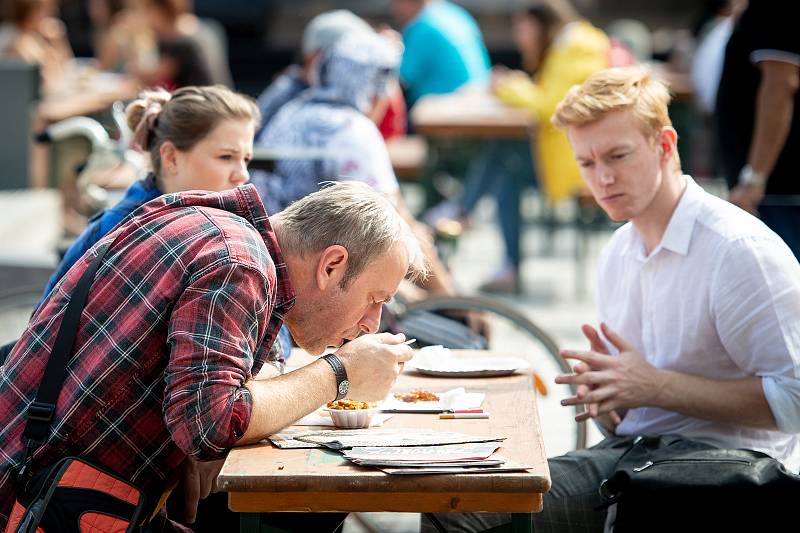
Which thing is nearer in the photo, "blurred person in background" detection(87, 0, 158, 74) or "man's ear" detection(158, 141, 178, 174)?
"man's ear" detection(158, 141, 178, 174)

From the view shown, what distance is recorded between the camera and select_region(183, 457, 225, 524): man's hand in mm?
2631

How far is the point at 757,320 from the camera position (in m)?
2.90

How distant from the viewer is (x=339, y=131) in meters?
4.97

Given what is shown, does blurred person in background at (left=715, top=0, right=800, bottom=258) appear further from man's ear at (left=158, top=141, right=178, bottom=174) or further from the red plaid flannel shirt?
the red plaid flannel shirt

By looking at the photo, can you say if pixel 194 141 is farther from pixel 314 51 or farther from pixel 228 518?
pixel 314 51

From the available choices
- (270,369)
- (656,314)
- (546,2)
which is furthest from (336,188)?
(546,2)

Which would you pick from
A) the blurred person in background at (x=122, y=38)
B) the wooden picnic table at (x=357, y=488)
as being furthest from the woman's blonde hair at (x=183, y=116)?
the blurred person in background at (x=122, y=38)

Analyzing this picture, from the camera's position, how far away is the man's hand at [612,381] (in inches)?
116

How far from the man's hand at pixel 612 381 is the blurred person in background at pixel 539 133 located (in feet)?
16.2

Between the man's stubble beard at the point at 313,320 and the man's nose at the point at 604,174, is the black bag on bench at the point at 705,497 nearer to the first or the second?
the man's stubble beard at the point at 313,320

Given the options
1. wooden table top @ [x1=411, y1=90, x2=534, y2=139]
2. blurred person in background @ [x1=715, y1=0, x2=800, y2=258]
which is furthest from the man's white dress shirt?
wooden table top @ [x1=411, y1=90, x2=534, y2=139]

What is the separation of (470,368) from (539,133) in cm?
519

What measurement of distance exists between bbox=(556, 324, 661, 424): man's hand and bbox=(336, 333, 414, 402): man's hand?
0.57m

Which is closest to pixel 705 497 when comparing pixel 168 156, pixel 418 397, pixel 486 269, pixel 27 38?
pixel 418 397
